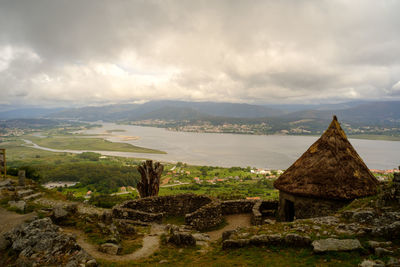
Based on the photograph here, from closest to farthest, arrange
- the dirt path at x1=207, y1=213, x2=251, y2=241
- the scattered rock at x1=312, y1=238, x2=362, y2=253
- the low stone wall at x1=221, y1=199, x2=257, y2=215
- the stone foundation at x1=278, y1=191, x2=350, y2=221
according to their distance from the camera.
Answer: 1. the scattered rock at x1=312, y1=238, x2=362, y2=253
2. the stone foundation at x1=278, y1=191, x2=350, y2=221
3. the dirt path at x1=207, y1=213, x2=251, y2=241
4. the low stone wall at x1=221, y1=199, x2=257, y2=215

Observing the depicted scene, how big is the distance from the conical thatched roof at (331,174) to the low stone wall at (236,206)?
2455 mm

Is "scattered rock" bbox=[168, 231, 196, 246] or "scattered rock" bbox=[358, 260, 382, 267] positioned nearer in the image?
"scattered rock" bbox=[358, 260, 382, 267]

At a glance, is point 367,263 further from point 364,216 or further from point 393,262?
point 364,216

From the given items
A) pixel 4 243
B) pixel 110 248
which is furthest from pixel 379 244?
pixel 4 243

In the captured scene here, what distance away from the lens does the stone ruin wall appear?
10.2 meters

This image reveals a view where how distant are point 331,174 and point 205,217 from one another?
17.7 ft

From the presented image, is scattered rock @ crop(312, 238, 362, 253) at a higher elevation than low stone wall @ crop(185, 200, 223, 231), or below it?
higher

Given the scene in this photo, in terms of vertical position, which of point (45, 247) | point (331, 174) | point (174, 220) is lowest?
point (174, 220)

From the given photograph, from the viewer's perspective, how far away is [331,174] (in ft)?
29.8

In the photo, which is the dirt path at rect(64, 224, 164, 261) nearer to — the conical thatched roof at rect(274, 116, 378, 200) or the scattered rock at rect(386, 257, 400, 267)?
the scattered rock at rect(386, 257, 400, 267)

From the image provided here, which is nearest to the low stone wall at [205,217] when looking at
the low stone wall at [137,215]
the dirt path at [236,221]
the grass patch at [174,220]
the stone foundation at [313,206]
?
the dirt path at [236,221]

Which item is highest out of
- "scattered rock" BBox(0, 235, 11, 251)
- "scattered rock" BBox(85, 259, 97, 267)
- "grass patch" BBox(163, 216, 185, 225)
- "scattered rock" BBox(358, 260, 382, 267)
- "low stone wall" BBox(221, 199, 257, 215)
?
"scattered rock" BBox(358, 260, 382, 267)

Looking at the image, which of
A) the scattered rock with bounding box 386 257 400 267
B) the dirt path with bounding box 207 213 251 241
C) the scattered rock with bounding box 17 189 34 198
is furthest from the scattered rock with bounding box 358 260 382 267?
the scattered rock with bounding box 17 189 34 198

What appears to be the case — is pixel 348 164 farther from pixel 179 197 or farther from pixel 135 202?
pixel 135 202
